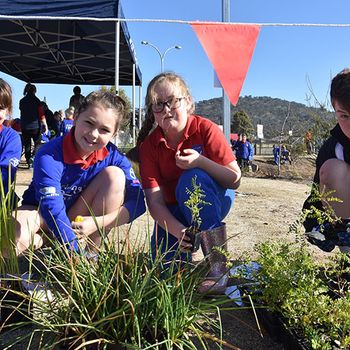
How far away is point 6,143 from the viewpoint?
6.88 ft

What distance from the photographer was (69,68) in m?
10.5

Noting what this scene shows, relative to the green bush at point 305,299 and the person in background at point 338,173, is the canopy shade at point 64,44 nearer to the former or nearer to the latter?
the person in background at point 338,173

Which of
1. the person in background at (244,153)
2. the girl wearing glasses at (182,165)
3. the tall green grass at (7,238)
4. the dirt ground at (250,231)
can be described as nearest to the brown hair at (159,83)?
the girl wearing glasses at (182,165)

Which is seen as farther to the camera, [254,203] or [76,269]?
[254,203]

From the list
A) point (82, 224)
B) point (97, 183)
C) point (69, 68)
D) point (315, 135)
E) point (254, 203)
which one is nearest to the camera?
point (82, 224)

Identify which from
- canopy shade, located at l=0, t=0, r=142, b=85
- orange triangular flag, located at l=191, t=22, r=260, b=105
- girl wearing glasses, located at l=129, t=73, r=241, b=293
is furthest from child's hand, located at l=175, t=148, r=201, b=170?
canopy shade, located at l=0, t=0, r=142, b=85

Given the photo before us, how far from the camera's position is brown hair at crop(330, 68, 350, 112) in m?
1.69

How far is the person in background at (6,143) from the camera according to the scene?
2055 mm

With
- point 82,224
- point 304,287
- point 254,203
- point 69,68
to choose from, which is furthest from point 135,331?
point 69,68

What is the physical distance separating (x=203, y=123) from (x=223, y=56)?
1891mm

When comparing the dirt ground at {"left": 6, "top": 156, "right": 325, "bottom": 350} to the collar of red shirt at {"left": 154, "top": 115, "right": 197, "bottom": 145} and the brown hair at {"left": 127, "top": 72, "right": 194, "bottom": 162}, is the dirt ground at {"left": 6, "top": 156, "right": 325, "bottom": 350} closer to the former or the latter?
the collar of red shirt at {"left": 154, "top": 115, "right": 197, "bottom": 145}

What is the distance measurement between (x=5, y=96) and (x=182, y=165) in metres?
1.02

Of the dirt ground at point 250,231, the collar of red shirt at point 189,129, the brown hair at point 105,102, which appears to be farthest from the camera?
the collar of red shirt at point 189,129

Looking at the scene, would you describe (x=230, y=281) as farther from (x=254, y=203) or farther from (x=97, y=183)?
(x=254, y=203)
